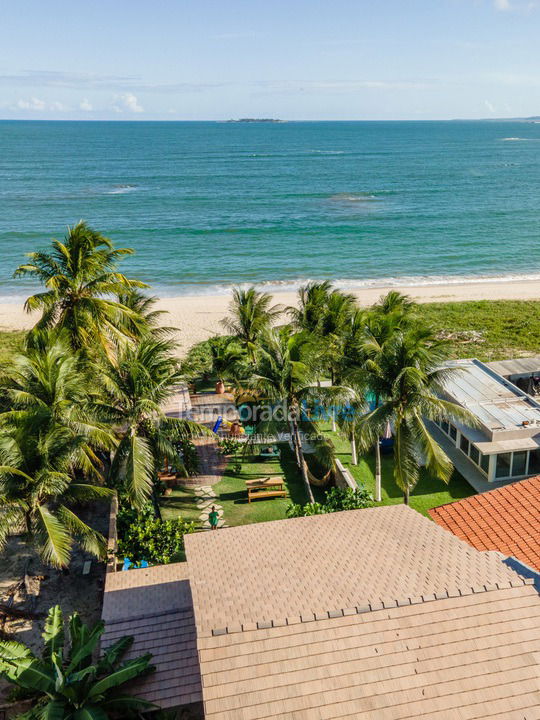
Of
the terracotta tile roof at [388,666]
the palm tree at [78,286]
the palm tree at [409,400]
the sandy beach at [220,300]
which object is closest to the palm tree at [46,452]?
the palm tree at [78,286]

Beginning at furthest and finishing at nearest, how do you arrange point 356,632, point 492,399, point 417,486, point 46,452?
point 492,399 → point 417,486 → point 46,452 → point 356,632

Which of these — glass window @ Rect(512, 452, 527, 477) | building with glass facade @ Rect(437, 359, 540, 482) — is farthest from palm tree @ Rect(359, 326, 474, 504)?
glass window @ Rect(512, 452, 527, 477)

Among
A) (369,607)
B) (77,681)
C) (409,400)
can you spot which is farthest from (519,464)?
(77,681)

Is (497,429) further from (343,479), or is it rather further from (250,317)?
(250,317)

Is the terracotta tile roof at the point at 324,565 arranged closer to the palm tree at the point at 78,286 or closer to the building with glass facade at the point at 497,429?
the building with glass facade at the point at 497,429

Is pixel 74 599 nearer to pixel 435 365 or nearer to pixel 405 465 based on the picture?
pixel 405 465

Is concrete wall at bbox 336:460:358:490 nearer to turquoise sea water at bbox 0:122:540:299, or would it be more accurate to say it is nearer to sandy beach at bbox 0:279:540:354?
sandy beach at bbox 0:279:540:354

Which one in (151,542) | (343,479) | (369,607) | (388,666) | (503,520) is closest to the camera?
(388,666)
